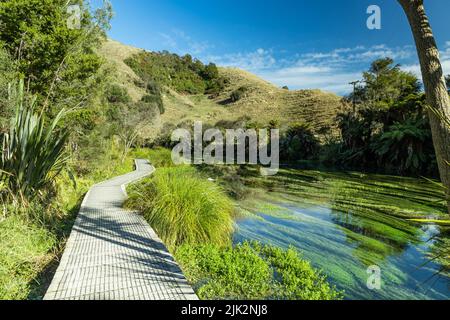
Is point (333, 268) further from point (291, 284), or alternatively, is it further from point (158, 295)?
point (158, 295)

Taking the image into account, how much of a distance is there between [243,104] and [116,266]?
48972 mm

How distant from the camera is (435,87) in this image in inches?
88.4

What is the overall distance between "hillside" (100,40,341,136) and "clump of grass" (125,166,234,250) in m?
26.8

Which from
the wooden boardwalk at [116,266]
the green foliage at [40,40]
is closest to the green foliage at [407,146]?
the wooden boardwalk at [116,266]

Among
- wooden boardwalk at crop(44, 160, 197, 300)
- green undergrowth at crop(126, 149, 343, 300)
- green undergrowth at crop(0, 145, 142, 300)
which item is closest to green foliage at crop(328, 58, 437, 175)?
green undergrowth at crop(126, 149, 343, 300)

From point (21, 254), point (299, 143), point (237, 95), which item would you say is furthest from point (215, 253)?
point (237, 95)

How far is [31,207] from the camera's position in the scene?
4402 mm

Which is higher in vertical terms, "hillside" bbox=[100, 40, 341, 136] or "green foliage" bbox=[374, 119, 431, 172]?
"hillside" bbox=[100, 40, 341, 136]

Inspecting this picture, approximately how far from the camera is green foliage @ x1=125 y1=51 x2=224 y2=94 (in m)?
55.0

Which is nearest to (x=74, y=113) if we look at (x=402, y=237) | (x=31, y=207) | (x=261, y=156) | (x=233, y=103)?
(x=31, y=207)

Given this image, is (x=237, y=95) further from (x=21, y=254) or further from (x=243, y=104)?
(x=21, y=254)

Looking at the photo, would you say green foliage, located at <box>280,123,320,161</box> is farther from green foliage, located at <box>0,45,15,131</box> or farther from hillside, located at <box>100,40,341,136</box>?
green foliage, located at <box>0,45,15,131</box>

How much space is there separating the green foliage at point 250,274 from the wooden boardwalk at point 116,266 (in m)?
0.44

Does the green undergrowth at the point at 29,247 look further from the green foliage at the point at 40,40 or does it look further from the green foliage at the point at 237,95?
the green foliage at the point at 237,95
